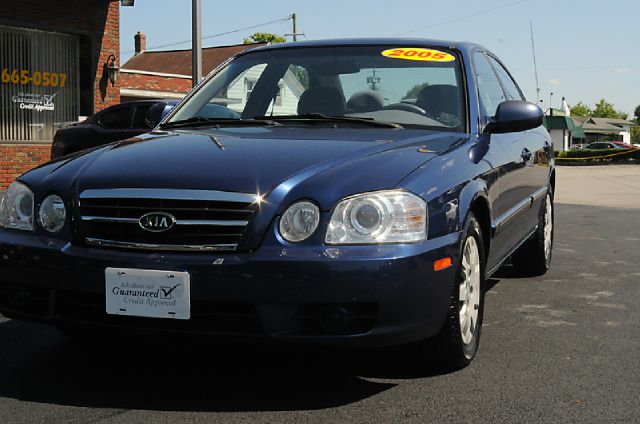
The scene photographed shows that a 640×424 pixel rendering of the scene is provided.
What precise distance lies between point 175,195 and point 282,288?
57cm

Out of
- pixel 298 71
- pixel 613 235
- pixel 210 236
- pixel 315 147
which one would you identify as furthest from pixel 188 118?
pixel 613 235

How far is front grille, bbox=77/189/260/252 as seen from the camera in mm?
3471

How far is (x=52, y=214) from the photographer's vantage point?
380 centimetres

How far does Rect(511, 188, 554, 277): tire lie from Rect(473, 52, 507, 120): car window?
1.27m

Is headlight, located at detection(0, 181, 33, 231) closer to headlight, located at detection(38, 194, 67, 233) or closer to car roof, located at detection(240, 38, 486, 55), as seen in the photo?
headlight, located at detection(38, 194, 67, 233)

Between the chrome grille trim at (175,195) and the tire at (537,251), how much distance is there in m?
3.79

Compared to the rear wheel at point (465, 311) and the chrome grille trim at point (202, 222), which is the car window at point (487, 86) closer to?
the rear wheel at point (465, 311)

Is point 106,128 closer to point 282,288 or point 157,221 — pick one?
point 157,221

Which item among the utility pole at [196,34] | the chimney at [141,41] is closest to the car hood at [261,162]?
the utility pole at [196,34]

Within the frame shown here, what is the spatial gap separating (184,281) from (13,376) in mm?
1131

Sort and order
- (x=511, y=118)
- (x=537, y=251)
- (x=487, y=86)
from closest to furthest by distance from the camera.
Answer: (x=511, y=118)
(x=487, y=86)
(x=537, y=251)

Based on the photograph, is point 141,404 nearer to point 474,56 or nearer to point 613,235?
point 474,56

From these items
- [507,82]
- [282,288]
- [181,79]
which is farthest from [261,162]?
[181,79]

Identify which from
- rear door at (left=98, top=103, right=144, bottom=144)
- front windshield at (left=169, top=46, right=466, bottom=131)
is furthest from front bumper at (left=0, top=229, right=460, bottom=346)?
rear door at (left=98, top=103, right=144, bottom=144)
